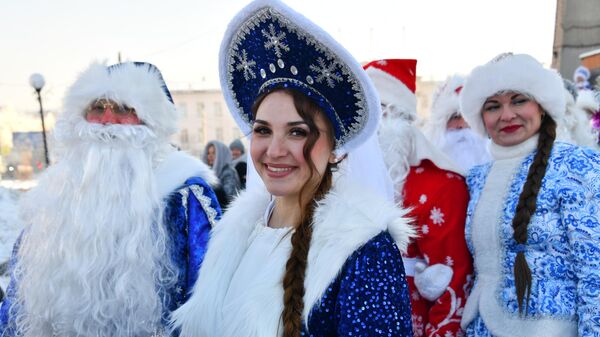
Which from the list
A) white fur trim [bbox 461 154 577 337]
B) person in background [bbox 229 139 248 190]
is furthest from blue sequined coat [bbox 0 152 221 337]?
person in background [bbox 229 139 248 190]

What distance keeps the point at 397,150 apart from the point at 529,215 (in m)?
0.84

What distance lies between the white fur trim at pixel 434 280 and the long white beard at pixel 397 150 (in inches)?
18.2

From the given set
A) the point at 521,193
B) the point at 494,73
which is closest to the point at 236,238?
the point at 521,193

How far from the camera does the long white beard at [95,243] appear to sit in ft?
7.22

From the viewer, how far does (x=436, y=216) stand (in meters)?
2.35

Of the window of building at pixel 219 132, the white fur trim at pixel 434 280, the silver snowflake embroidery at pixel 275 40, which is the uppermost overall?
the silver snowflake embroidery at pixel 275 40

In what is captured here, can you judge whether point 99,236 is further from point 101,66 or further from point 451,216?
point 451,216

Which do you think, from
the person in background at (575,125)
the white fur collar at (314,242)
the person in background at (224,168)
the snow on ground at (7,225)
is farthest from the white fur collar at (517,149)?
the snow on ground at (7,225)

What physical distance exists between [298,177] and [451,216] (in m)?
1.21

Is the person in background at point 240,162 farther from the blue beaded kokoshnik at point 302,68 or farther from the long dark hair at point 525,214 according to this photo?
the blue beaded kokoshnik at point 302,68

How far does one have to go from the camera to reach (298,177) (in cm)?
143

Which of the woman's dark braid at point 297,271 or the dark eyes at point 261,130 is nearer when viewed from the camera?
the woman's dark braid at point 297,271

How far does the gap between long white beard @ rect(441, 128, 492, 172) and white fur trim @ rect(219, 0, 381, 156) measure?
2595 millimetres

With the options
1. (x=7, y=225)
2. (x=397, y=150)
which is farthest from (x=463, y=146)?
(x=7, y=225)
